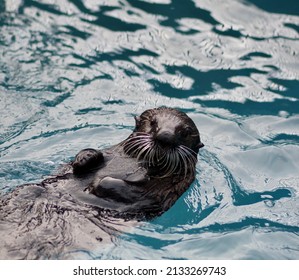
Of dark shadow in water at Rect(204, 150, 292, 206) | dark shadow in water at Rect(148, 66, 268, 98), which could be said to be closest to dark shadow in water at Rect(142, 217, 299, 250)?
dark shadow in water at Rect(204, 150, 292, 206)

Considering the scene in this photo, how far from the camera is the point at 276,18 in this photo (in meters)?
9.68

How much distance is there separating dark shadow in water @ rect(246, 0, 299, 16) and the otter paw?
4.77 metres

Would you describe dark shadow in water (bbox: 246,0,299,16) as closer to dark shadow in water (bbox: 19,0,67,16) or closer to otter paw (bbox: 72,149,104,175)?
dark shadow in water (bbox: 19,0,67,16)

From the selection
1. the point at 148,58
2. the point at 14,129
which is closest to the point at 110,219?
the point at 14,129

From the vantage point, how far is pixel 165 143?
589 centimetres

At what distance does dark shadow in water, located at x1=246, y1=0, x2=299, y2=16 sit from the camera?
386 inches

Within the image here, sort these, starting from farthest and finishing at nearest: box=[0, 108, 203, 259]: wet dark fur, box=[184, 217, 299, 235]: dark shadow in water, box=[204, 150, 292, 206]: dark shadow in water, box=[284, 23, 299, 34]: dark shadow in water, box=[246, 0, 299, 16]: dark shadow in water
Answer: box=[246, 0, 299, 16]: dark shadow in water, box=[284, 23, 299, 34]: dark shadow in water, box=[204, 150, 292, 206]: dark shadow in water, box=[184, 217, 299, 235]: dark shadow in water, box=[0, 108, 203, 259]: wet dark fur

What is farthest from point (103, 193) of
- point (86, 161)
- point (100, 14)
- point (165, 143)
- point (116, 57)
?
point (100, 14)

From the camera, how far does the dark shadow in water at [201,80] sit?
8523mm

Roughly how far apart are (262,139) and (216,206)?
5.23 ft

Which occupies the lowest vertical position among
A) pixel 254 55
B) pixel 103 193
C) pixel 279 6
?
pixel 103 193

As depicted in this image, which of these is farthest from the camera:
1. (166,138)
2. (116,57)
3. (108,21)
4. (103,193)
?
(108,21)

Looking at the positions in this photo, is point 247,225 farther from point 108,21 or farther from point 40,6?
point 40,6

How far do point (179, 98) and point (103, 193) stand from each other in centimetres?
295
